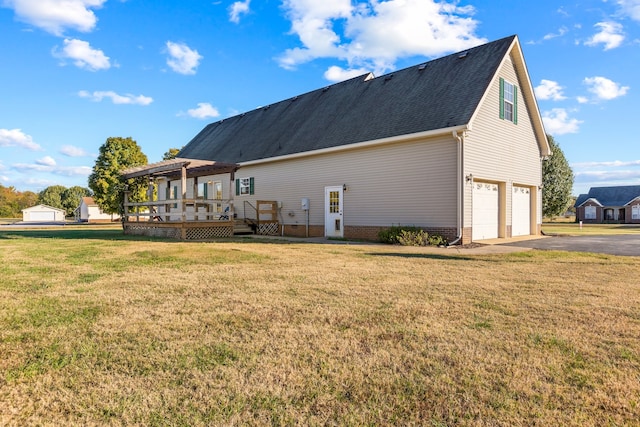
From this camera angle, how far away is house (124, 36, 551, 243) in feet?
44.1

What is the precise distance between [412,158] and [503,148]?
14.1ft

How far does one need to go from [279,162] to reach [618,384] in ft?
57.1

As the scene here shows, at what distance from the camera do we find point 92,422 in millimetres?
2279

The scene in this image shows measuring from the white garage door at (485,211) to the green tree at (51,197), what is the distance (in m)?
99.3

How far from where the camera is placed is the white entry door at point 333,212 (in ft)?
54.4

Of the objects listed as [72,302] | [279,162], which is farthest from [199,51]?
[72,302]

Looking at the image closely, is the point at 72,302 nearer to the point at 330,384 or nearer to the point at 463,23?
the point at 330,384

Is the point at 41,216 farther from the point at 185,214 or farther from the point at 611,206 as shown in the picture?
the point at 611,206

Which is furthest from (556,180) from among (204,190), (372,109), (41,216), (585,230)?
(41,216)

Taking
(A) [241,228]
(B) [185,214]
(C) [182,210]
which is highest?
(C) [182,210]

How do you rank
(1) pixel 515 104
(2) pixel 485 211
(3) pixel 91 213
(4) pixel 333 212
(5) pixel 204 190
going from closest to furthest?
(2) pixel 485 211, (1) pixel 515 104, (4) pixel 333 212, (5) pixel 204 190, (3) pixel 91 213

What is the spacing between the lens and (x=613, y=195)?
181 ft

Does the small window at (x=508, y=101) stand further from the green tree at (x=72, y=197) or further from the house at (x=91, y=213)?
the green tree at (x=72, y=197)

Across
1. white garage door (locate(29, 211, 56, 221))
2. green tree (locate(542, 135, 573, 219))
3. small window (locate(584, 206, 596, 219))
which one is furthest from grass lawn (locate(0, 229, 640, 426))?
white garage door (locate(29, 211, 56, 221))
